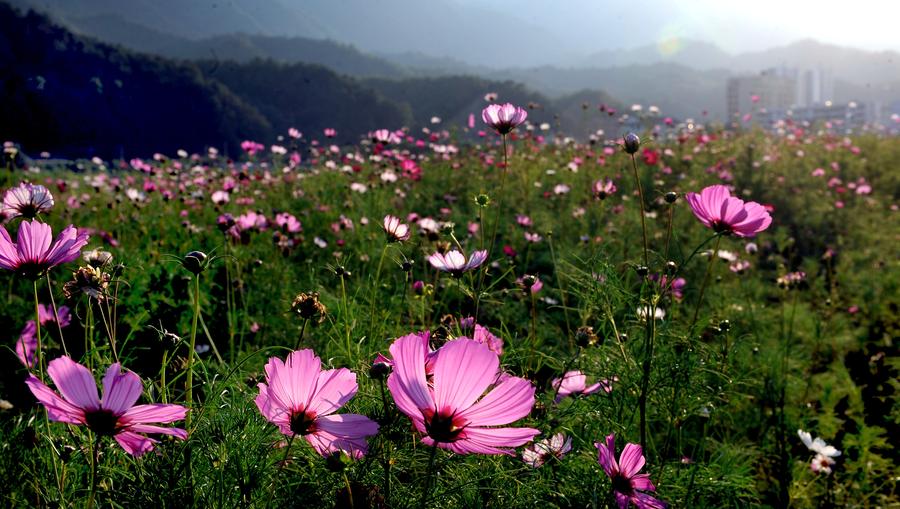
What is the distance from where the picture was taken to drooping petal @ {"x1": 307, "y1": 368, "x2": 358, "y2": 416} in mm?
597

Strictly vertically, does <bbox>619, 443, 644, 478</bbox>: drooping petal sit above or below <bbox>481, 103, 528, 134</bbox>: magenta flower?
below

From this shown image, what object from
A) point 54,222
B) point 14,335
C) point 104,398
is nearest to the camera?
point 104,398

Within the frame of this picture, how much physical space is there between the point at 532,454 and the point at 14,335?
5.28 ft

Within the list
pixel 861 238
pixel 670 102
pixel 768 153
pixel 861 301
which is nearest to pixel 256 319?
pixel 861 301

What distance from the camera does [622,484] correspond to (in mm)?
738

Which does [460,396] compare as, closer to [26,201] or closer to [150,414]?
[150,414]

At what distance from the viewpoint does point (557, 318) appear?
7.79ft

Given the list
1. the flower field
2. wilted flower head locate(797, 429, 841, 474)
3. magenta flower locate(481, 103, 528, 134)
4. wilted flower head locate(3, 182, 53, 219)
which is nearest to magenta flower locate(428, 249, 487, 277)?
the flower field

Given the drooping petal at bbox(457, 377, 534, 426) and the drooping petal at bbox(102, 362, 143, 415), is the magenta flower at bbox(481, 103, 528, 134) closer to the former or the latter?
the drooping petal at bbox(457, 377, 534, 426)

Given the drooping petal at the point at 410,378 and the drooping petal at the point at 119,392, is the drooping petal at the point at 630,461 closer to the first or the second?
the drooping petal at the point at 410,378

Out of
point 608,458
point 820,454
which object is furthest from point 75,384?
A: point 820,454

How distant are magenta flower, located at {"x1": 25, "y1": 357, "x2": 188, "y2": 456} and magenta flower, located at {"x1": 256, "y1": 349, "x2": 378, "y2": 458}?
0.30ft

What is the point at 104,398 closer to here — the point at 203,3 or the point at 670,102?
the point at 670,102

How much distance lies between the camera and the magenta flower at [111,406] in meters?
0.49
